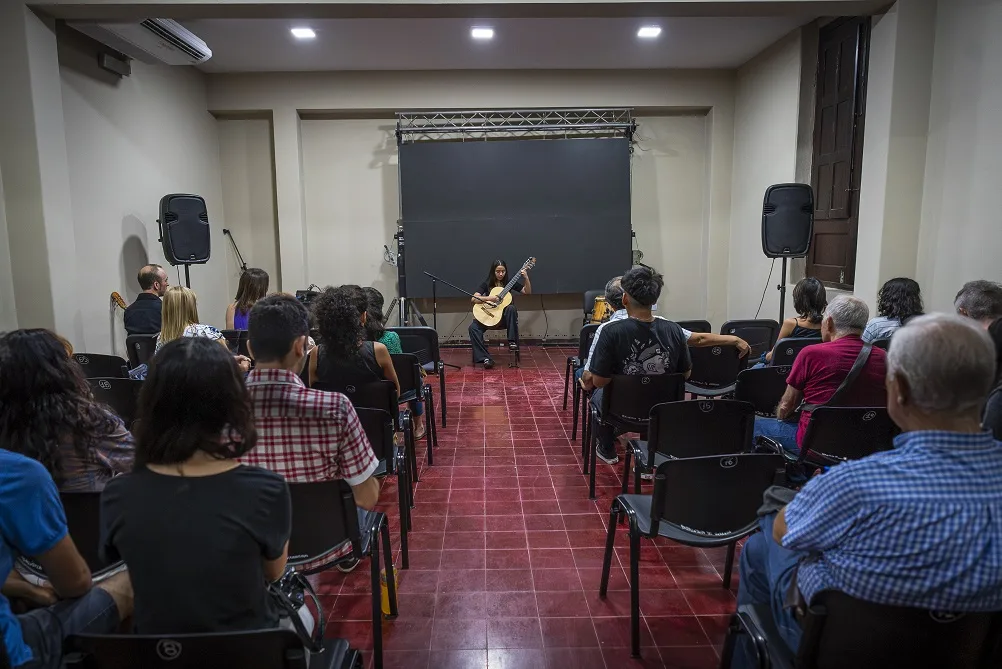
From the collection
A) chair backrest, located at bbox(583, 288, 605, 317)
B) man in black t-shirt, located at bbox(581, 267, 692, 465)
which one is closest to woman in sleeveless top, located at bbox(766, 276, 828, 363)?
man in black t-shirt, located at bbox(581, 267, 692, 465)

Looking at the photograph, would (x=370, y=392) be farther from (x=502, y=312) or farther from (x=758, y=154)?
(x=758, y=154)

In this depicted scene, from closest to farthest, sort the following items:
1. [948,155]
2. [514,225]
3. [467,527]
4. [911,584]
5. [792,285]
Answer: [911,584], [467,527], [948,155], [792,285], [514,225]

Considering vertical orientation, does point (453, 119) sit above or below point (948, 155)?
above

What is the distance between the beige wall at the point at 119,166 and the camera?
5.00 m

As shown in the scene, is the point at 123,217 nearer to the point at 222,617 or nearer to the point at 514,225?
the point at 514,225

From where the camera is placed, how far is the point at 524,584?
8.33ft

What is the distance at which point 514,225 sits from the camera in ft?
24.8

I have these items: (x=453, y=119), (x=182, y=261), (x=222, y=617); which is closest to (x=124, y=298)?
(x=182, y=261)

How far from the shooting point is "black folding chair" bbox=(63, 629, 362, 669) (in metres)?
1.11

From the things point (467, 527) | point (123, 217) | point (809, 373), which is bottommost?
point (467, 527)

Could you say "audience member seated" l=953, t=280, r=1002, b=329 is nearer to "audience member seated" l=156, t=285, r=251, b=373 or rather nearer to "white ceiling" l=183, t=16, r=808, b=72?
"audience member seated" l=156, t=285, r=251, b=373

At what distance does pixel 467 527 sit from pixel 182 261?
4.17m

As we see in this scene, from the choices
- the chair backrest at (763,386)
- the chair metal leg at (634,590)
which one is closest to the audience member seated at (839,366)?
the chair backrest at (763,386)

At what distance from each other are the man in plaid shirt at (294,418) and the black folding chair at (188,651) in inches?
27.9
